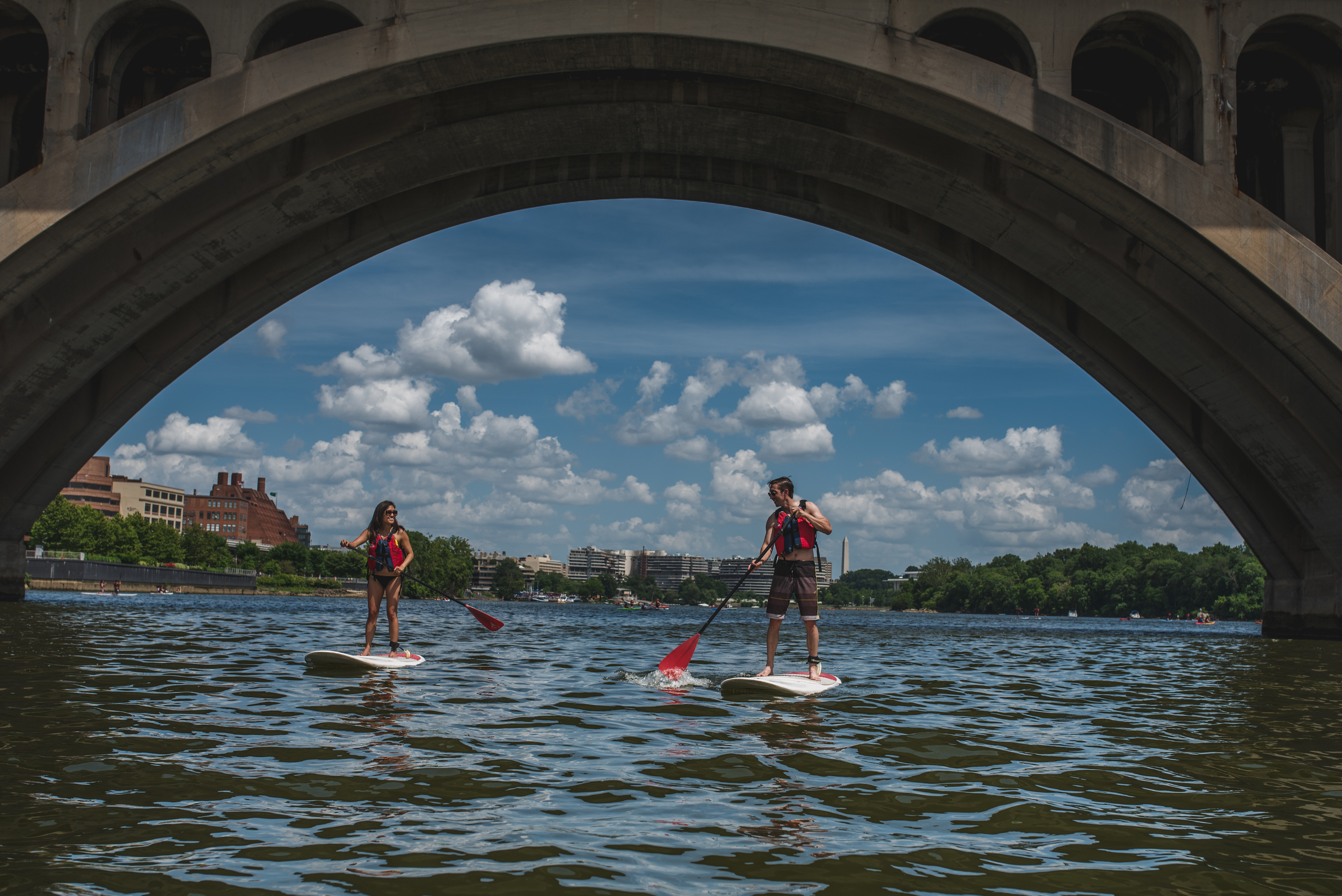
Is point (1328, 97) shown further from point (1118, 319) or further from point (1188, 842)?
point (1188, 842)

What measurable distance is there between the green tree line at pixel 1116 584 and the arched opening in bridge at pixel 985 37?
114m

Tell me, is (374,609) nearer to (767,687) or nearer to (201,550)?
(767,687)

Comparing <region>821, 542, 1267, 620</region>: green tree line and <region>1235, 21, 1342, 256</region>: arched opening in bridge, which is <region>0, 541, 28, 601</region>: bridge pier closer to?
<region>1235, 21, 1342, 256</region>: arched opening in bridge

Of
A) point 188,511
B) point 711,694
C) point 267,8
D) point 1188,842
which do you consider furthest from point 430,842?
point 188,511

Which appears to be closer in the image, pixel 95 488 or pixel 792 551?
pixel 792 551

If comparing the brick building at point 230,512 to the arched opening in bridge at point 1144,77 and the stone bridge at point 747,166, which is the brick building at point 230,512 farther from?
the arched opening in bridge at point 1144,77

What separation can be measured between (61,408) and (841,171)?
22.0m

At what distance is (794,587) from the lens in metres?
11.0

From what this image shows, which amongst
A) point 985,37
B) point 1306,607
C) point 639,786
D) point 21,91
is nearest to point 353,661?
point 639,786

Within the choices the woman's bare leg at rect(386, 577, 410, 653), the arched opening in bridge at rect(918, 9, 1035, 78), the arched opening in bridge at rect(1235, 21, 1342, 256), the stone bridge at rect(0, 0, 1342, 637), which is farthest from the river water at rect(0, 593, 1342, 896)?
the arched opening in bridge at rect(1235, 21, 1342, 256)

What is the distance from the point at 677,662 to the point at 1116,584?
148 m

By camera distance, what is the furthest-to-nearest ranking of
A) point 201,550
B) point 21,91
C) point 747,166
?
point 201,550
point 747,166
point 21,91

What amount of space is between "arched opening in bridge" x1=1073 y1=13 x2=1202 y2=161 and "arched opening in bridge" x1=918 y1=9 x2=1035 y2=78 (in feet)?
4.50

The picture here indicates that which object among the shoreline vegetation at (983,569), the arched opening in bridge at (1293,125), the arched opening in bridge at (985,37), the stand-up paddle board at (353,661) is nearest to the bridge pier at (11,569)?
the stand-up paddle board at (353,661)
